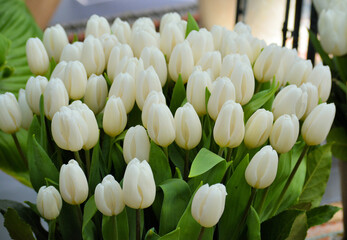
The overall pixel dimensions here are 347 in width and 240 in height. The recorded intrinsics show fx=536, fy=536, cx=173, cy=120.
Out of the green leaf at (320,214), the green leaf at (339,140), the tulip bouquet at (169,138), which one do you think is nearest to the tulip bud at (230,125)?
the tulip bouquet at (169,138)

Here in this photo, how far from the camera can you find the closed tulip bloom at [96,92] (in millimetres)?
305

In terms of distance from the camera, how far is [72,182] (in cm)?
27

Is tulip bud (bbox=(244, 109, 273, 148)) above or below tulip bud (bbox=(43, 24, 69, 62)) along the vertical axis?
below

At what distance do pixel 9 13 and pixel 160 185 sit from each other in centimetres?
32

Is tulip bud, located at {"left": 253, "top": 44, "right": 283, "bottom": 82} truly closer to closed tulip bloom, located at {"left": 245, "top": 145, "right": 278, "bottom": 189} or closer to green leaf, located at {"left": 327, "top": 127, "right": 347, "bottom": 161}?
closed tulip bloom, located at {"left": 245, "top": 145, "right": 278, "bottom": 189}

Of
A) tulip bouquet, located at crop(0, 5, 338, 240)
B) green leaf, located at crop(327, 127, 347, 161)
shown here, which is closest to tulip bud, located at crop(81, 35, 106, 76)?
tulip bouquet, located at crop(0, 5, 338, 240)

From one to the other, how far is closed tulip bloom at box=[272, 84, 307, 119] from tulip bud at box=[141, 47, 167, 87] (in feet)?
0.22

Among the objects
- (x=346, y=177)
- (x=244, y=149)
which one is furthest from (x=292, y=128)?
(x=346, y=177)

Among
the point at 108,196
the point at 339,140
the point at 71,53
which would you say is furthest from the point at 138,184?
the point at 339,140

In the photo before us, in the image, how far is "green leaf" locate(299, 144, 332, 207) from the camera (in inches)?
14.1

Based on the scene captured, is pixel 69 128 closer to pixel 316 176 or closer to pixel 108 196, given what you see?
pixel 108 196

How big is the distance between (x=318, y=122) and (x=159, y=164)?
90 mm

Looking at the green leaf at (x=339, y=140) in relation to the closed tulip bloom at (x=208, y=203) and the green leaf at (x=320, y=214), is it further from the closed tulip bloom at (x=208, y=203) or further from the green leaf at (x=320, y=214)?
the closed tulip bloom at (x=208, y=203)

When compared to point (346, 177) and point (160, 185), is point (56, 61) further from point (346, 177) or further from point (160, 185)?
point (346, 177)
